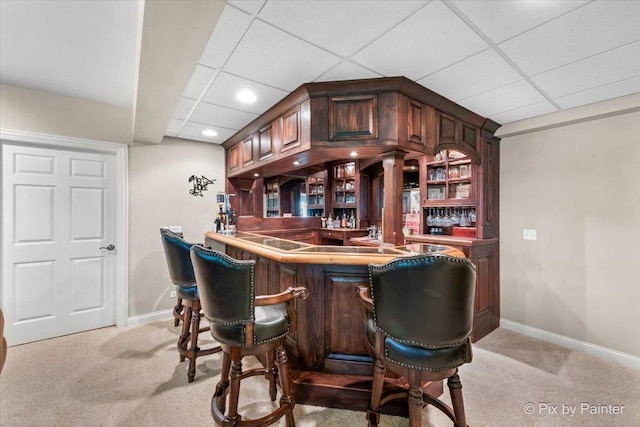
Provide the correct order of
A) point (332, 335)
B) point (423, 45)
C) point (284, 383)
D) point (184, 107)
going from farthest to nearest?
point (184, 107), point (332, 335), point (423, 45), point (284, 383)

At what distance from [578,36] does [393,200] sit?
1571 millimetres

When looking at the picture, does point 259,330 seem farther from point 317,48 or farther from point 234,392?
point 317,48

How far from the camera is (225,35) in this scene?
1.68m

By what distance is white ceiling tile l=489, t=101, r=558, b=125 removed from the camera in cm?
277

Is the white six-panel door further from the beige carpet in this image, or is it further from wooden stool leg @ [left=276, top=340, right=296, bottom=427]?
wooden stool leg @ [left=276, top=340, right=296, bottom=427]

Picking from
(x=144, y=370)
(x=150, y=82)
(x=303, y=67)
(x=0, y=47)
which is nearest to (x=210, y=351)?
(x=144, y=370)

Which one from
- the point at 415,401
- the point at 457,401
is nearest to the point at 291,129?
the point at 415,401

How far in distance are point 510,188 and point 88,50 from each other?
442cm

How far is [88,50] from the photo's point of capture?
81.6 inches

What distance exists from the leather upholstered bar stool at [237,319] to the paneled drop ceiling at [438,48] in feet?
4.42

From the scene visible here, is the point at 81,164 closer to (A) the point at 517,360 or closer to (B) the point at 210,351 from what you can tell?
(B) the point at 210,351

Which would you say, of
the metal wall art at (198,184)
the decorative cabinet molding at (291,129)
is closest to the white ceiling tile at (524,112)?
the decorative cabinet molding at (291,129)

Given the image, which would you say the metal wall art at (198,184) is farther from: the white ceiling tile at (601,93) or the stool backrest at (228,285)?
the white ceiling tile at (601,93)

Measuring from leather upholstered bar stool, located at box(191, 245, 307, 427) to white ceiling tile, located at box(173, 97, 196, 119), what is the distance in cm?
174
